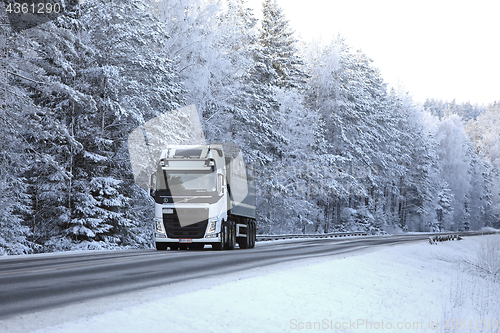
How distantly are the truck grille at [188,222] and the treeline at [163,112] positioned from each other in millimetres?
3714

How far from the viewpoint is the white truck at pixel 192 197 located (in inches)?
707

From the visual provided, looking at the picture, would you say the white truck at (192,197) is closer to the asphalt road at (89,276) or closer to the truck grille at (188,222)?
the truck grille at (188,222)

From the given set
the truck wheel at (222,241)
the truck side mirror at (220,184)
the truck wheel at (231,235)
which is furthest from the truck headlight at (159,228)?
the truck wheel at (231,235)

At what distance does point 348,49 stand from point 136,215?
124ft

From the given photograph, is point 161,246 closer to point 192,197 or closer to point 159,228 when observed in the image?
point 159,228

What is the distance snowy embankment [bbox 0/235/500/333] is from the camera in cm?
646

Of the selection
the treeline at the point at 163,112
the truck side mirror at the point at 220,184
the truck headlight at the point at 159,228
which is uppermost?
the treeline at the point at 163,112

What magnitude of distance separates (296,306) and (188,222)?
31.4 ft

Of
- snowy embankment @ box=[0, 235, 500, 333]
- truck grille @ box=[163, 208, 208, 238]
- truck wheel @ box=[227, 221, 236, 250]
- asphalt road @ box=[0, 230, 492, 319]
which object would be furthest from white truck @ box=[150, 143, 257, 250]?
snowy embankment @ box=[0, 235, 500, 333]

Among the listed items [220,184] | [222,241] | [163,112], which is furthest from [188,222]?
[163,112]

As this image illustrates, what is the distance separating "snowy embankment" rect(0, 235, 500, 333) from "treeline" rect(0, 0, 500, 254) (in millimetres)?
10610

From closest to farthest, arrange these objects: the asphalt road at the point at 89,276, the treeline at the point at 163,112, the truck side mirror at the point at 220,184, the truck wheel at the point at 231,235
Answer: the asphalt road at the point at 89,276, the truck side mirror at the point at 220,184, the treeline at the point at 163,112, the truck wheel at the point at 231,235

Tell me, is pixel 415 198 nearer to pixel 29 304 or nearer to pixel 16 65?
pixel 16 65

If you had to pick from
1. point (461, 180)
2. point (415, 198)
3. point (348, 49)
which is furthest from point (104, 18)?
point (461, 180)
